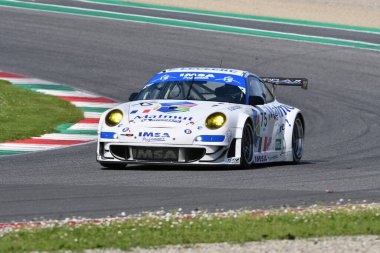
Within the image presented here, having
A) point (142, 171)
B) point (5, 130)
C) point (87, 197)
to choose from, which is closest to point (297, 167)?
point (142, 171)

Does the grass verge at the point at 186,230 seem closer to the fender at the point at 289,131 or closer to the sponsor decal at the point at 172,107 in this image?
the sponsor decal at the point at 172,107

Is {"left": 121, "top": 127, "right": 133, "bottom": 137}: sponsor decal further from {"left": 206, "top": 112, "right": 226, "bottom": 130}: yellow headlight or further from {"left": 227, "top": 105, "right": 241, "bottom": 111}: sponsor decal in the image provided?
{"left": 227, "top": 105, "right": 241, "bottom": 111}: sponsor decal

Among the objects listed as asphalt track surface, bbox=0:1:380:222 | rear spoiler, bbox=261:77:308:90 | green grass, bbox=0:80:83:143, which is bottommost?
green grass, bbox=0:80:83:143

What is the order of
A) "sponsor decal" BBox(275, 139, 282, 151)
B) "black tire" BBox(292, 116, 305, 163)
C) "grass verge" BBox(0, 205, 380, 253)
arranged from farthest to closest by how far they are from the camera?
1. "black tire" BBox(292, 116, 305, 163)
2. "sponsor decal" BBox(275, 139, 282, 151)
3. "grass verge" BBox(0, 205, 380, 253)

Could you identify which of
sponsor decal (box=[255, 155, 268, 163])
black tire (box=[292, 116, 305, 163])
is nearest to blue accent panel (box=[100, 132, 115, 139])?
sponsor decal (box=[255, 155, 268, 163])

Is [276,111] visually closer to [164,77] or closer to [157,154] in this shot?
[164,77]

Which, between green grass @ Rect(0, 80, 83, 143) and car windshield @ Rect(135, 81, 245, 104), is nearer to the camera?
car windshield @ Rect(135, 81, 245, 104)

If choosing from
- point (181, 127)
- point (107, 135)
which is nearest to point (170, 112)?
point (181, 127)

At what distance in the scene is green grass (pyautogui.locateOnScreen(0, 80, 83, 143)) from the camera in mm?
16625

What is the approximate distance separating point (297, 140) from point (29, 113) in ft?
18.3

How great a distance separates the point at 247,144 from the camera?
511 inches

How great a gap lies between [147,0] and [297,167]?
20704mm

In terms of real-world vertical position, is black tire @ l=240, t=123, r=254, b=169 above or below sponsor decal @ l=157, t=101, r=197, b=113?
below

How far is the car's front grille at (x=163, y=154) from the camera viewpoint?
492 inches
